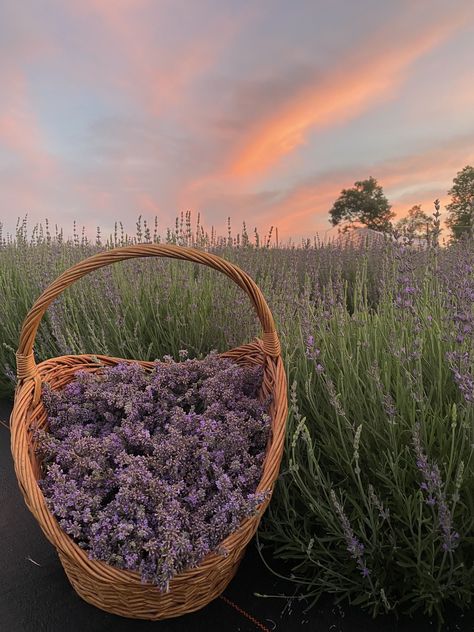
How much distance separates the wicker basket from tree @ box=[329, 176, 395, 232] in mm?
27410

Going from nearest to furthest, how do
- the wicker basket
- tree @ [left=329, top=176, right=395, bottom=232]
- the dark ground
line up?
the wicker basket
the dark ground
tree @ [left=329, top=176, right=395, bottom=232]

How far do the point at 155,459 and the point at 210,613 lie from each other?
0.50m

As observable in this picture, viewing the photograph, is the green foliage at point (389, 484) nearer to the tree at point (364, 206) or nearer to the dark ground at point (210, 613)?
the dark ground at point (210, 613)

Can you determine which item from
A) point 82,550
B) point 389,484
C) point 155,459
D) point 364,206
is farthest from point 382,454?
point 364,206

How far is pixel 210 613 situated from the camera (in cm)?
145

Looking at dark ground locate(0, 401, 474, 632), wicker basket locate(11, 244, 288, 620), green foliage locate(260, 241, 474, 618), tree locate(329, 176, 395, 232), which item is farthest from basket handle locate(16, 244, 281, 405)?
tree locate(329, 176, 395, 232)

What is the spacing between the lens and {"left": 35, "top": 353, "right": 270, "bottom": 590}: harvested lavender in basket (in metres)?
1.22

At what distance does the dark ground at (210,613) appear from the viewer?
54.9 inches

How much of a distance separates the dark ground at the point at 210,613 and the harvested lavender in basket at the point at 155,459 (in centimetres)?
32

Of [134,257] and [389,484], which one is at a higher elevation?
[134,257]

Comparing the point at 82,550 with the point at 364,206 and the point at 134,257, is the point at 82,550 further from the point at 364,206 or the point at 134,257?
the point at 364,206

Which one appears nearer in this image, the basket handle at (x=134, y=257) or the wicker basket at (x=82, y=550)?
the wicker basket at (x=82, y=550)

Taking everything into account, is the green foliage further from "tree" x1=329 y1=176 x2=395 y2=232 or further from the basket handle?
"tree" x1=329 y1=176 x2=395 y2=232

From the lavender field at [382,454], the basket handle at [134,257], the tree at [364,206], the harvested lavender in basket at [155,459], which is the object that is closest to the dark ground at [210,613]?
the lavender field at [382,454]
